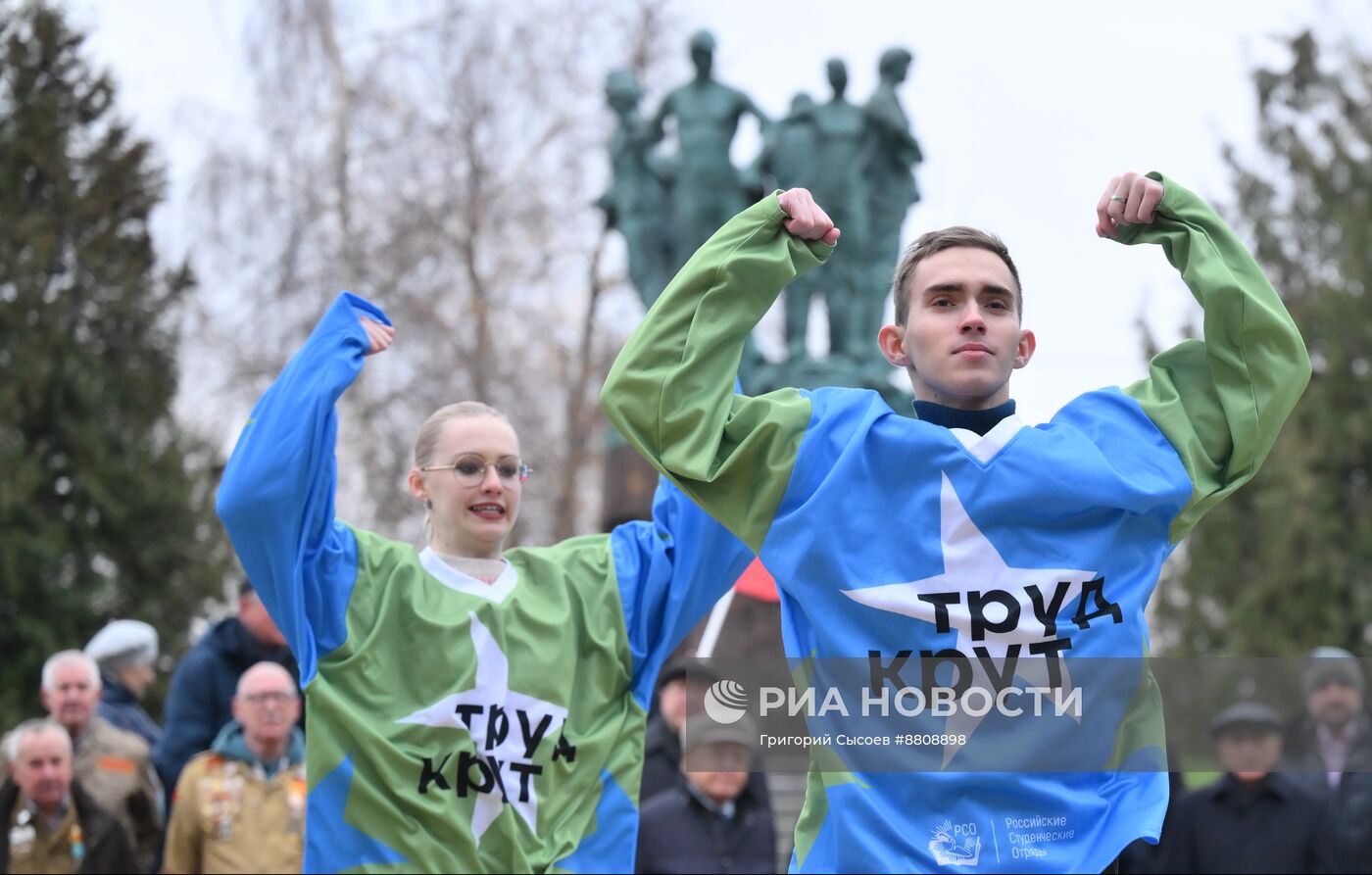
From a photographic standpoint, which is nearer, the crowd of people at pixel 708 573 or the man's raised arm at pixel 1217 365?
the crowd of people at pixel 708 573

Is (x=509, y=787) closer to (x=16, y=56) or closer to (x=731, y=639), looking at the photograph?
(x=731, y=639)

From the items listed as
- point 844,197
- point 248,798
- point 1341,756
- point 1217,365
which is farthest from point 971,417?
point 844,197

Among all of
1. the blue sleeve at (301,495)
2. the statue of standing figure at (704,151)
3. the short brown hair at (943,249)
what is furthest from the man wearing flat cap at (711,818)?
the statue of standing figure at (704,151)

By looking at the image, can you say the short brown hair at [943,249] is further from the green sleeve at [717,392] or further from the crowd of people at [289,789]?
the crowd of people at [289,789]

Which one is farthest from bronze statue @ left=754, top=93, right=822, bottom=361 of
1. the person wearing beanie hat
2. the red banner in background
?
the red banner in background

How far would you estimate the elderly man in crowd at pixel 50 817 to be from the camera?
296 inches

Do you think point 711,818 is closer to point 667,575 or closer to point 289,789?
point 289,789

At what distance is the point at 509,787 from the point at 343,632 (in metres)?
0.58

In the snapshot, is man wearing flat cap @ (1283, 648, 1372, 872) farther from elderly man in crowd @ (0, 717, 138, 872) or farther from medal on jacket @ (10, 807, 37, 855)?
medal on jacket @ (10, 807, 37, 855)

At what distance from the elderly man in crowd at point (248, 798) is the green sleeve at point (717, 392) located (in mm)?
3963

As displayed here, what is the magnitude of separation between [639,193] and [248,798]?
9.08 m

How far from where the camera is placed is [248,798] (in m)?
7.20

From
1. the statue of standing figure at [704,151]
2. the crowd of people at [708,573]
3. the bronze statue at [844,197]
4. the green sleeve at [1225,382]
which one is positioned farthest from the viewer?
the statue of standing figure at [704,151]

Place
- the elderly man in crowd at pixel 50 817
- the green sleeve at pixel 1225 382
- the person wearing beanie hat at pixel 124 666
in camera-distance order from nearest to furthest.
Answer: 1. the green sleeve at pixel 1225 382
2. the elderly man in crowd at pixel 50 817
3. the person wearing beanie hat at pixel 124 666
